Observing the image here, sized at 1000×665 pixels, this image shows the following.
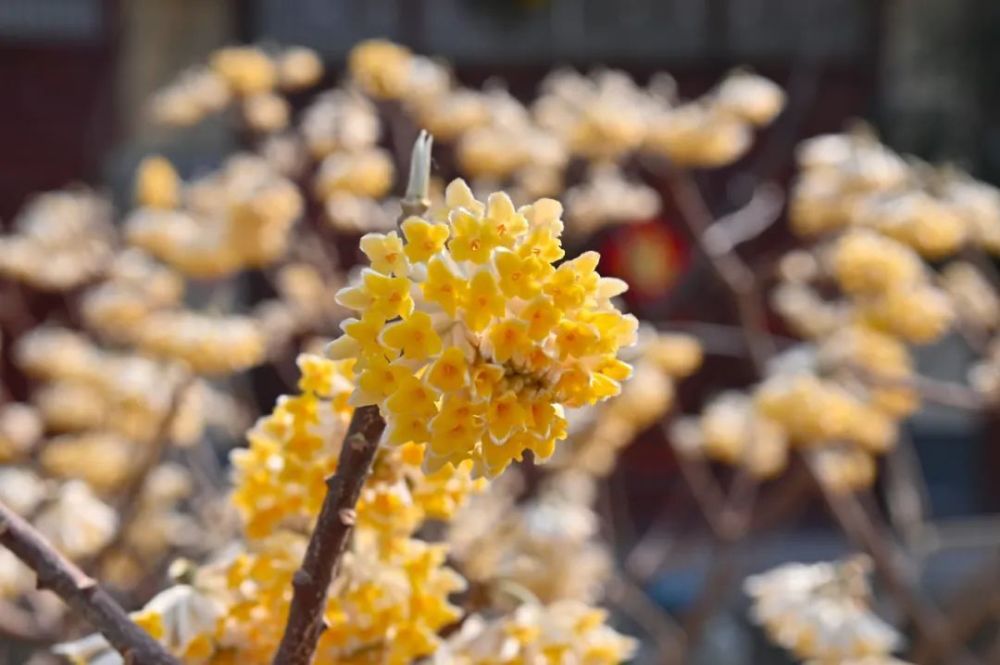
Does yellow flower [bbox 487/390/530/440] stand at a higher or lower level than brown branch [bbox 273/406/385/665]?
higher

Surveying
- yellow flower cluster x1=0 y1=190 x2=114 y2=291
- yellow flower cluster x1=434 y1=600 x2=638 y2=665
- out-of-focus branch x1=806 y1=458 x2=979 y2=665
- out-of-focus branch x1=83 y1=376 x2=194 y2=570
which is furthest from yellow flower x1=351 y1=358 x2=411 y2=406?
yellow flower cluster x1=0 y1=190 x2=114 y2=291

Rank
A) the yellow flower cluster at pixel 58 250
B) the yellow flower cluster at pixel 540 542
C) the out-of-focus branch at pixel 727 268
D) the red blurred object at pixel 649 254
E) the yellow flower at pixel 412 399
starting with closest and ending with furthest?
the yellow flower at pixel 412 399
the yellow flower cluster at pixel 540 542
the out-of-focus branch at pixel 727 268
the yellow flower cluster at pixel 58 250
the red blurred object at pixel 649 254

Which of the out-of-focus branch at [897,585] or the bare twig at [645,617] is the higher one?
the out-of-focus branch at [897,585]

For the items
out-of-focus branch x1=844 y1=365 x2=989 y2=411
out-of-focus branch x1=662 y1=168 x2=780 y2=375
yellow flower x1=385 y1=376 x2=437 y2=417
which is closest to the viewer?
yellow flower x1=385 y1=376 x2=437 y2=417

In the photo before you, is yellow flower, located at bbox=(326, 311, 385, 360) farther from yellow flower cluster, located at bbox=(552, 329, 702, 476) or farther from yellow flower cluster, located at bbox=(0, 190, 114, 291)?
yellow flower cluster, located at bbox=(0, 190, 114, 291)

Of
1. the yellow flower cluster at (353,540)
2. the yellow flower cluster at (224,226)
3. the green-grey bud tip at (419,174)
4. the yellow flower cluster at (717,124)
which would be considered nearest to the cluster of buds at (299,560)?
the yellow flower cluster at (353,540)

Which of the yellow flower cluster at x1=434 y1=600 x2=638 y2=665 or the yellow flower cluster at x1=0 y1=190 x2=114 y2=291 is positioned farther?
the yellow flower cluster at x1=0 y1=190 x2=114 y2=291

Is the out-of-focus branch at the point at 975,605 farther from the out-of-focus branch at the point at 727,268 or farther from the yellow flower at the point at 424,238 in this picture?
the yellow flower at the point at 424,238

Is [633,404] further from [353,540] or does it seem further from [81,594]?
[81,594]
